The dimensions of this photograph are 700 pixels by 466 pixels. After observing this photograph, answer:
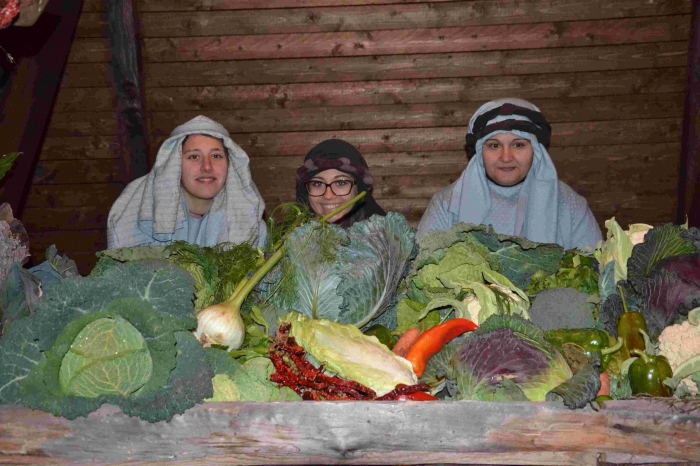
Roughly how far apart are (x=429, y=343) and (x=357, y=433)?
403 mm

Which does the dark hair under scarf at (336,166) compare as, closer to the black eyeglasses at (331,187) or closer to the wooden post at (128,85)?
the black eyeglasses at (331,187)

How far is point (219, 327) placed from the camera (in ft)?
6.81

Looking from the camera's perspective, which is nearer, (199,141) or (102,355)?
(102,355)

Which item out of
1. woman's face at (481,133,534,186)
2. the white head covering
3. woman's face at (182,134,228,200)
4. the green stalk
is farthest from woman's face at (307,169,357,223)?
the green stalk

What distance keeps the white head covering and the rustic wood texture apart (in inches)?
80.8

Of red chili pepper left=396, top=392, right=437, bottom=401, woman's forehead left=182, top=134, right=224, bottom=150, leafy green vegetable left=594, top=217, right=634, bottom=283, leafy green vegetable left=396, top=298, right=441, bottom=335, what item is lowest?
red chili pepper left=396, top=392, right=437, bottom=401

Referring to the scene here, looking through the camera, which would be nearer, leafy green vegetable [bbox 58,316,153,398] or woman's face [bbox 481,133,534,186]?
leafy green vegetable [bbox 58,316,153,398]

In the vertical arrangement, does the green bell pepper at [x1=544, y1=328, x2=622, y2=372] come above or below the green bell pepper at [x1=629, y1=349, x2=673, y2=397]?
above

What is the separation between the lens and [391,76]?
5.73 metres

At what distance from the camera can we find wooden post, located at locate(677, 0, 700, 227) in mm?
5426

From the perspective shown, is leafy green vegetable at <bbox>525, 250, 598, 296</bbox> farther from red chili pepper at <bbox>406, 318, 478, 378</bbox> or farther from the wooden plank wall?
the wooden plank wall

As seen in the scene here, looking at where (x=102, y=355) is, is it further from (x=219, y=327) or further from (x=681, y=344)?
(x=681, y=344)

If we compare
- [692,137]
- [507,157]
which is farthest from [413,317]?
[692,137]

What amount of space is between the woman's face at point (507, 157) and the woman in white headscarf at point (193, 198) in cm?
148
